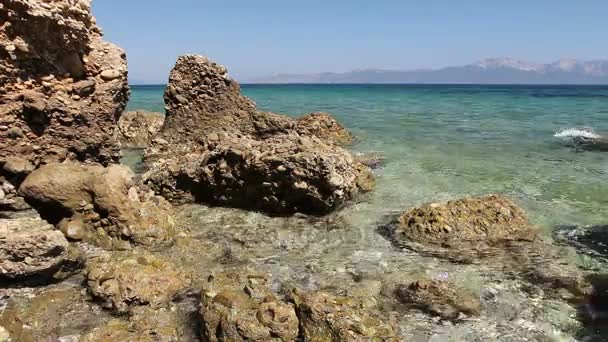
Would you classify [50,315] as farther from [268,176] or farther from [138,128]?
[138,128]

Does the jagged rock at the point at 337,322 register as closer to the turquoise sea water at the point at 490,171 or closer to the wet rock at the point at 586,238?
the turquoise sea water at the point at 490,171

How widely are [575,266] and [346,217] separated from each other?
14.9 feet

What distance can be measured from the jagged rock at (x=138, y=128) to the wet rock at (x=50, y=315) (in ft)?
45.3

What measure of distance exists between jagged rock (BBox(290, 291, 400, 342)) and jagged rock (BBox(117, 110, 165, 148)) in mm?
15550

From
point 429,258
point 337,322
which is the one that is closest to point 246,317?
point 337,322

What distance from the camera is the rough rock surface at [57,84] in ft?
26.7

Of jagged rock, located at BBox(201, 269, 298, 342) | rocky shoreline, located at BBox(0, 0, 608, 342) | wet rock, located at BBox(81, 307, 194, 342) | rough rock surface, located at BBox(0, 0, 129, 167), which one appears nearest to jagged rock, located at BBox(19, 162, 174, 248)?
rocky shoreline, located at BBox(0, 0, 608, 342)

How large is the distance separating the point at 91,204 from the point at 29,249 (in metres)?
1.98

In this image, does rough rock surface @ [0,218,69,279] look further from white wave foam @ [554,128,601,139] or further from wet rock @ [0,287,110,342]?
white wave foam @ [554,128,601,139]

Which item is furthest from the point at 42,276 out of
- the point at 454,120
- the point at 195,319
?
the point at 454,120

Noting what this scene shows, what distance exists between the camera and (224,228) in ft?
32.2

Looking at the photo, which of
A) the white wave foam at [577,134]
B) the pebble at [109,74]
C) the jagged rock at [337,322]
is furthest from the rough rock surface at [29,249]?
the white wave foam at [577,134]

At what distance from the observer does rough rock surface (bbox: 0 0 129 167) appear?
813 centimetres

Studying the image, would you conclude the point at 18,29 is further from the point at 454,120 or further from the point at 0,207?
the point at 454,120
